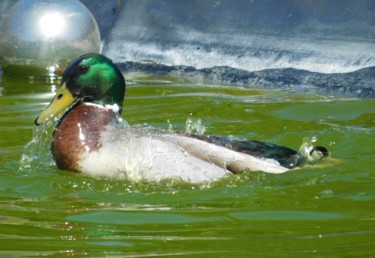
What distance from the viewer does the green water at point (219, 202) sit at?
561cm

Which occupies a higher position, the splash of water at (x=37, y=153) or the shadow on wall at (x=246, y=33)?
the shadow on wall at (x=246, y=33)

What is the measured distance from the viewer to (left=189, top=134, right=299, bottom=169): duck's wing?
7.56m

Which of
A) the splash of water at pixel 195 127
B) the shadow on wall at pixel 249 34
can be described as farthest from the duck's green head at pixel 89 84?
the shadow on wall at pixel 249 34

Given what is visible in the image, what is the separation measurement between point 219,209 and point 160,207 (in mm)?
381

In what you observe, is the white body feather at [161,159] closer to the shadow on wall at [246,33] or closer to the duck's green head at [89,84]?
the duck's green head at [89,84]

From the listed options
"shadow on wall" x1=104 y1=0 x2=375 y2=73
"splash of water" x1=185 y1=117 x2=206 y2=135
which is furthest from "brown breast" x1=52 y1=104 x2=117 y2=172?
"shadow on wall" x1=104 y1=0 x2=375 y2=73

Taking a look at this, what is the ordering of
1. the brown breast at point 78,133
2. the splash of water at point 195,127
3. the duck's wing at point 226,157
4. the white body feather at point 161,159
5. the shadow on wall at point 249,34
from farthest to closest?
1. the shadow on wall at point 249,34
2. the splash of water at point 195,127
3. the brown breast at point 78,133
4. the duck's wing at point 226,157
5. the white body feather at point 161,159

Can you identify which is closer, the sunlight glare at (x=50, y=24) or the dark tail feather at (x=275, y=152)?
the dark tail feather at (x=275, y=152)

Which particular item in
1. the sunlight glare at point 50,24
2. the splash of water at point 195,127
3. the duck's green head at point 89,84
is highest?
the duck's green head at point 89,84

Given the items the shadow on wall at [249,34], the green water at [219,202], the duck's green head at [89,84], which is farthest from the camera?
the shadow on wall at [249,34]

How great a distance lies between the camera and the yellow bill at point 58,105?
311 inches

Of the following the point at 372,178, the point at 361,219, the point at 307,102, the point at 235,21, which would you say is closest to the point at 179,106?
the point at 307,102

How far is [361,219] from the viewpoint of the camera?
618 centimetres

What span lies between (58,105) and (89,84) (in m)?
0.28
